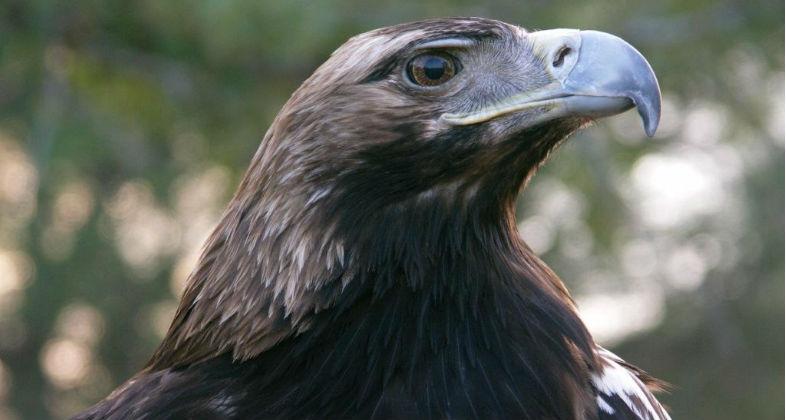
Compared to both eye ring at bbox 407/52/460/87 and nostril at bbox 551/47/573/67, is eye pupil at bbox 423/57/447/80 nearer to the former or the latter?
eye ring at bbox 407/52/460/87

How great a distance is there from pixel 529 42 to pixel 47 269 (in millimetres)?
5925

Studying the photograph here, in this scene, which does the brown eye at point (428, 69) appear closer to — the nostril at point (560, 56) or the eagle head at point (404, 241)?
the eagle head at point (404, 241)

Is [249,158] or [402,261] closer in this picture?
[402,261]

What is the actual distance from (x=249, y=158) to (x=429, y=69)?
468 cm

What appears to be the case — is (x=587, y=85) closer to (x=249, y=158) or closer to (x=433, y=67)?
(x=433, y=67)

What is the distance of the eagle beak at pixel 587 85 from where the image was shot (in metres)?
2.70

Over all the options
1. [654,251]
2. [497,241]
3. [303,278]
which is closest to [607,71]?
[497,241]

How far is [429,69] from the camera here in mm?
2898

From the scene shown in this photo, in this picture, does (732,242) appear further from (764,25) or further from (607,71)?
(607,71)

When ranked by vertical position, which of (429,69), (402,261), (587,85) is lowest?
(402,261)

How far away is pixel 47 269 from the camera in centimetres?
830

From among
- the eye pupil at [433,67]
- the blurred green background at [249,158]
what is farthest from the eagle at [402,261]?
the blurred green background at [249,158]

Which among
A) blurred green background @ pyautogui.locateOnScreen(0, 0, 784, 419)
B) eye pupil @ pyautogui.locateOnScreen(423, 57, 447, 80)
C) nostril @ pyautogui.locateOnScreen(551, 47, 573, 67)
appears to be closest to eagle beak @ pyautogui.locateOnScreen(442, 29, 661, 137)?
nostril @ pyautogui.locateOnScreen(551, 47, 573, 67)

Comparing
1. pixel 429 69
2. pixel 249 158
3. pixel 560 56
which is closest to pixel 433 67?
pixel 429 69
